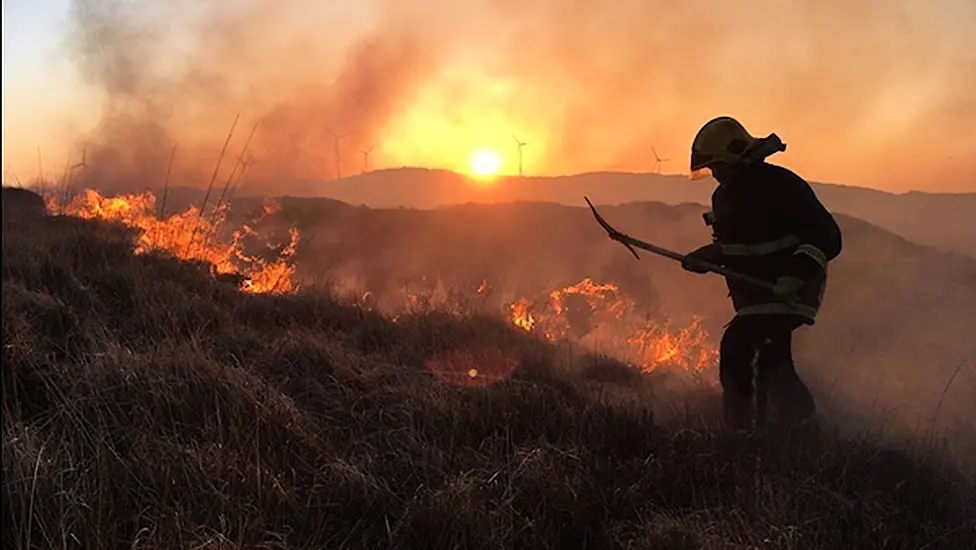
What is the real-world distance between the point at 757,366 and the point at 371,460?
2.23 m

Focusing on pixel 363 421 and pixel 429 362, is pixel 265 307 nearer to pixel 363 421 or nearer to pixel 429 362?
pixel 429 362

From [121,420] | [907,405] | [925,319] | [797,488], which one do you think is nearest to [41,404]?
[121,420]

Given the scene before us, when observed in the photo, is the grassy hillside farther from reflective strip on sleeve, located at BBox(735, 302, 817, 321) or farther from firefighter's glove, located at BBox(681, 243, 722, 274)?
firefighter's glove, located at BBox(681, 243, 722, 274)

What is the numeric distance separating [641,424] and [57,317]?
3.28 metres

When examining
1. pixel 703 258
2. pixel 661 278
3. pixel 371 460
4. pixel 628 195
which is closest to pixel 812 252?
pixel 703 258

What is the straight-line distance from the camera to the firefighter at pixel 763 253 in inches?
144

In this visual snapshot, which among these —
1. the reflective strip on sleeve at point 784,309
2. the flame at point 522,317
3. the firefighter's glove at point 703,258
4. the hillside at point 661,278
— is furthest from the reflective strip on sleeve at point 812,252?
the flame at point 522,317

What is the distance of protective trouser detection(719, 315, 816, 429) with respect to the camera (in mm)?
3744

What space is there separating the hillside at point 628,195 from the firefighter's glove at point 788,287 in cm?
2424

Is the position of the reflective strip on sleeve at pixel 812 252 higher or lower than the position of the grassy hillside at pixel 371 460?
higher

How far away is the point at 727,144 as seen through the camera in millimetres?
3793

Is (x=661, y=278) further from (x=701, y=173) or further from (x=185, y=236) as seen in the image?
(x=701, y=173)

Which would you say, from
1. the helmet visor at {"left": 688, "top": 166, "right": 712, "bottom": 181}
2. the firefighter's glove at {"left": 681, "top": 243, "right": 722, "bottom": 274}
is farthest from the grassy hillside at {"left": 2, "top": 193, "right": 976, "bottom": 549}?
the helmet visor at {"left": 688, "top": 166, "right": 712, "bottom": 181}

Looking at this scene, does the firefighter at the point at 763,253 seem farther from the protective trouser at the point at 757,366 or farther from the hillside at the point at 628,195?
the hillside at the point at 628,195
